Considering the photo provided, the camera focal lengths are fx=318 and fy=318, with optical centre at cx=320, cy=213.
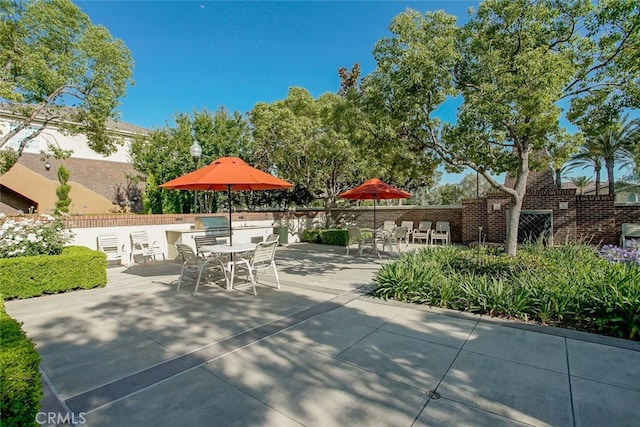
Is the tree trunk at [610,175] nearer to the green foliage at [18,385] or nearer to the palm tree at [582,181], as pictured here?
the palm tree at [582,181]

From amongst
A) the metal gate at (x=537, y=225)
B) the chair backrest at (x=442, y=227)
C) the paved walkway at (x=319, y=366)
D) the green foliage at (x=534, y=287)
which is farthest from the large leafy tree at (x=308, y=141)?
the paved walkway at (x=319, y=366)

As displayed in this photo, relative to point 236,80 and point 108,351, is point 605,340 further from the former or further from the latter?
point 236,80

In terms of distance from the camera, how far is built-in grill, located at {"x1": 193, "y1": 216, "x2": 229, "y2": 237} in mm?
10336

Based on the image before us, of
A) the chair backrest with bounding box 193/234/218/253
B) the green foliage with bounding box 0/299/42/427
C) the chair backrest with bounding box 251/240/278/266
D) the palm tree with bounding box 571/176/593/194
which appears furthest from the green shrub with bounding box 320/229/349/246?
→ the palm tree with bounding box 571/176/593/194

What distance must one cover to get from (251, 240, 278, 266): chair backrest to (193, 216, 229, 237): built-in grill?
4412mm

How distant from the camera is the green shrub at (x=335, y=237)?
530 inches

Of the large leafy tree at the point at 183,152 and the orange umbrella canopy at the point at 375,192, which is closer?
the orange umbrella canopy at the point at 375,192

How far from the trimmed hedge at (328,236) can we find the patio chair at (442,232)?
368 centimetres

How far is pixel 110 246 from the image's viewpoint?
29.3ft

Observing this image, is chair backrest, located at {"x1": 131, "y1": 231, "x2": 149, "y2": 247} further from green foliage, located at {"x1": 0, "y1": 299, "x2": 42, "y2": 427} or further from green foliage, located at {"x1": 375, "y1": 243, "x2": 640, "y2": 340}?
green foliage, located at {"x1": 0, "y1": 299, "x2": 42, "y2": 427}

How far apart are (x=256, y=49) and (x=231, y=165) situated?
24.2 feet

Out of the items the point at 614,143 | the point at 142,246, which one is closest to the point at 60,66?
the point at 142,246

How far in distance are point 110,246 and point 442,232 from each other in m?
12.1

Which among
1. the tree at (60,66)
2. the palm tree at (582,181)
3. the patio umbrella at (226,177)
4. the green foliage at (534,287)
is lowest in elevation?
the green foliage at (534,287)
